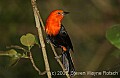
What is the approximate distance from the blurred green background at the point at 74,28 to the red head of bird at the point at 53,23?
60.9 inches

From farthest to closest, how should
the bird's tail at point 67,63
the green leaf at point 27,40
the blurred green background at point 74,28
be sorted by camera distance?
1. the blurred green background at point 74,28
2. the bird's tail at point 67,63
3. the green leaf at point 27,40

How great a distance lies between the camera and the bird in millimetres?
1588

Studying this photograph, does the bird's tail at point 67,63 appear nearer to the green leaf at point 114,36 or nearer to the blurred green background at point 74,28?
the green leaf at point 114,36

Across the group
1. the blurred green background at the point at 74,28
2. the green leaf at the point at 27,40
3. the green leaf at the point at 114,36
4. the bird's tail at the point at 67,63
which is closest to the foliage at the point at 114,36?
the green leaf at the point at 114,36

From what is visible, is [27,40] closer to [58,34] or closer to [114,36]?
[114,36]

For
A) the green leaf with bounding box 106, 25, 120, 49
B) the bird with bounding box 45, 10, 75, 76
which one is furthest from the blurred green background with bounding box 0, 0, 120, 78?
the green leaf with bounding box 106, 25, 120, 49

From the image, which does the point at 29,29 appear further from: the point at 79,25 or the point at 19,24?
the point at 79,25

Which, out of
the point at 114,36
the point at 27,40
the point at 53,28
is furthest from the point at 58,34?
the point at 114,36

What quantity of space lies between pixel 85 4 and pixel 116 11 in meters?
0.36

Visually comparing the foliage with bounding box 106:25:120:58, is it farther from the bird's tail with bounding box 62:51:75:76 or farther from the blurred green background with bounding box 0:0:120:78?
the blurred green background with bounding box 0:0:120:78

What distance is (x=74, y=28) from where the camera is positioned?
13.4ft

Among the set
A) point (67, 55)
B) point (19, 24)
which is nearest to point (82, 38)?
point (19, 24)

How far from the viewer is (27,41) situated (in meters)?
1.09

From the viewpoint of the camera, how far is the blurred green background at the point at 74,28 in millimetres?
3412
